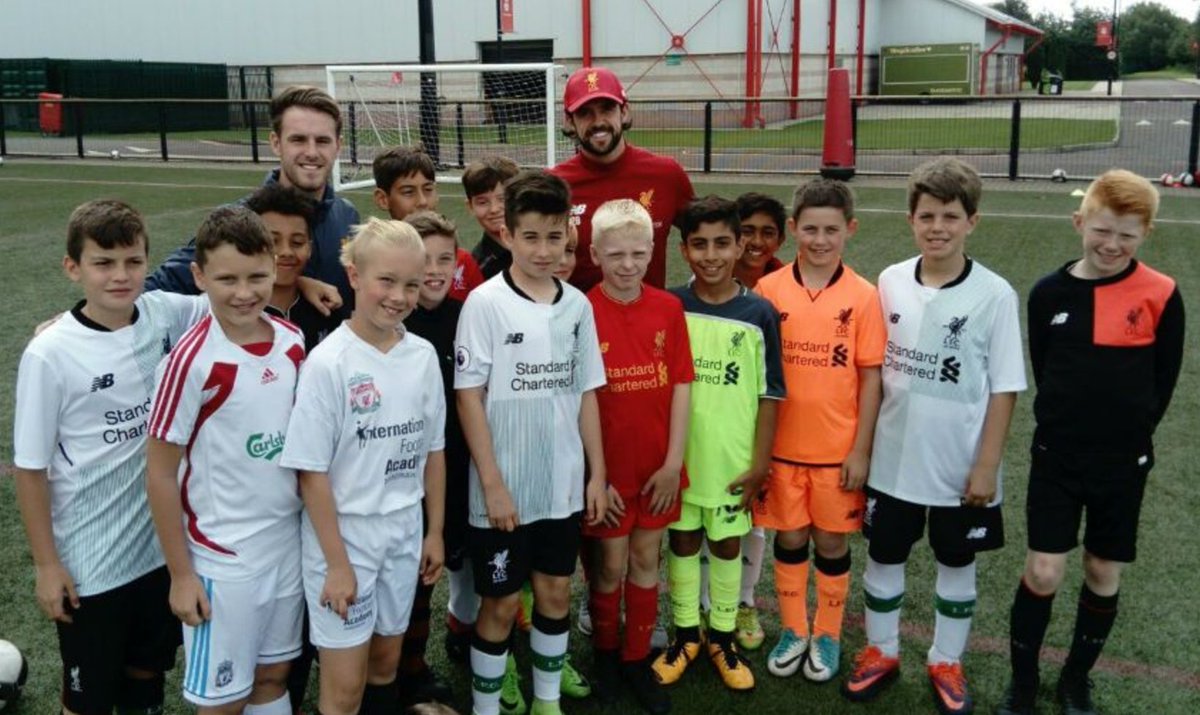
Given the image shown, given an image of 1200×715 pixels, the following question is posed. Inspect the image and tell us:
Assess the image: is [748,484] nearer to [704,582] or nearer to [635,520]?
[635,520]

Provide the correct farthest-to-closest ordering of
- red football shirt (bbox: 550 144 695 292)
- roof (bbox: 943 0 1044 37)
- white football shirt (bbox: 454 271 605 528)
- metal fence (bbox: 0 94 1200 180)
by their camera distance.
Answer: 1. roof (bbox: 943 0 1044 37)
2. metal fence (bbox: 0 94 1200 180)
3. red football shirt (bbox: 550 144 695 292)
4. white football shirt (bbox: 454 271 605 528)

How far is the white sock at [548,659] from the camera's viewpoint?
305 centimetres

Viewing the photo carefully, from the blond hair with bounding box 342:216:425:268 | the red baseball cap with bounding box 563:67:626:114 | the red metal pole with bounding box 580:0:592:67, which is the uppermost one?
the red metal pole with bounding box 580:0:592:67

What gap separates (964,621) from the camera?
3225 millimetres

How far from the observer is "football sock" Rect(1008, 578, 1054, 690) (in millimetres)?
3080

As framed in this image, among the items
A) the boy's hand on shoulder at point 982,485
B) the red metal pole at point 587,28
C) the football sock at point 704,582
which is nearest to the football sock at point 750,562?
the football sock at point 704,582

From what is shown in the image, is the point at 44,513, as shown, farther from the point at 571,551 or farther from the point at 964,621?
the point at 964,621

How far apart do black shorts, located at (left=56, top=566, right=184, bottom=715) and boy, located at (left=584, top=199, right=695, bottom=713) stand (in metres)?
1.27

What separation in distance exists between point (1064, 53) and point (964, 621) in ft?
230

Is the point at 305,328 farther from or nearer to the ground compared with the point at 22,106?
nearer to the ground

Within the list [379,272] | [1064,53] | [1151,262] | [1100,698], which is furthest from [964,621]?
[1064,53]

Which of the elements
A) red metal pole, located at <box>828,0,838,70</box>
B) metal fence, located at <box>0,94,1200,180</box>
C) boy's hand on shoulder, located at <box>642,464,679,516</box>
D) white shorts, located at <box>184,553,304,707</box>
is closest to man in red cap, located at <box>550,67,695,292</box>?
boy's hand on shoulder, located at <box>642,464,679,516</box>

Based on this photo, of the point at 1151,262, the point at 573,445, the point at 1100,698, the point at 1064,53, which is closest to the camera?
the point at 573,445

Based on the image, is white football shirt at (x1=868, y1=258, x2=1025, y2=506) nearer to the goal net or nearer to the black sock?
the black sock
